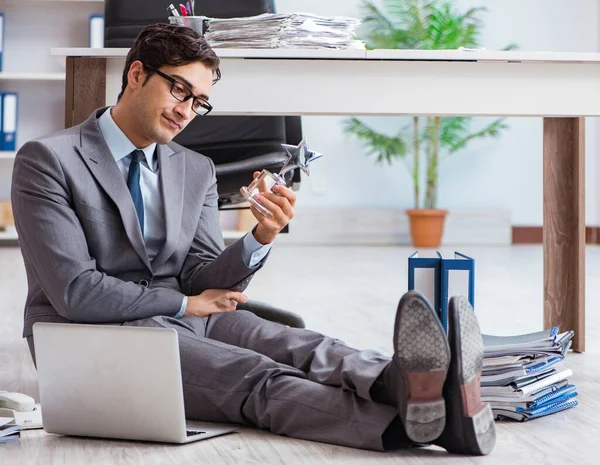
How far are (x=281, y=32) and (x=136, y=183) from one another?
0.43 m

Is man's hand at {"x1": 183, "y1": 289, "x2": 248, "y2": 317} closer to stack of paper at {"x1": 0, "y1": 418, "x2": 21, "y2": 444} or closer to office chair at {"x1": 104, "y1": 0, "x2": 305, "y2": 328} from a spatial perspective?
stack of paper at {"x1": 0, "y1": 418, "x2": 21, "y2": 444}

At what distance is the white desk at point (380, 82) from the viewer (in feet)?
5.91

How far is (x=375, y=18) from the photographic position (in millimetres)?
5539

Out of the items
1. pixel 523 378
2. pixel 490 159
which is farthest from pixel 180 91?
pixel 490 159

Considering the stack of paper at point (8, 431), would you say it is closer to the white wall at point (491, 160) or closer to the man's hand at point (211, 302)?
the man's hand at point (211, 302)

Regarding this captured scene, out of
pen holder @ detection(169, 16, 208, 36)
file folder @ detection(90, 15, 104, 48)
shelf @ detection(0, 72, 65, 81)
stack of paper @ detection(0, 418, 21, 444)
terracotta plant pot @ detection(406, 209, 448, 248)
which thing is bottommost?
terracotta plant pot @ detection(406, 209, 448, 248)

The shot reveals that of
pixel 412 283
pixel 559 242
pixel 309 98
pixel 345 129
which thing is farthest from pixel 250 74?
pixel 345 129

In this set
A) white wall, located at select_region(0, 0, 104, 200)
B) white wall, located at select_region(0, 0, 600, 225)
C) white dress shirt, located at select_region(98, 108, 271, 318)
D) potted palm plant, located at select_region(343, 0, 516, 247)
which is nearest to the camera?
white dress shirt, located at select_region(98, 108, 271, 318)

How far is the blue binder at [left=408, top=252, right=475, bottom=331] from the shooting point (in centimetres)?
172

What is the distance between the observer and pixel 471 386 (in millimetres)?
1285

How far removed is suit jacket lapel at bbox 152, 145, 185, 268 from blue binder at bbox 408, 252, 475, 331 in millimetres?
437

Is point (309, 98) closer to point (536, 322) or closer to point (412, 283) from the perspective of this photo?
point (412, 283)

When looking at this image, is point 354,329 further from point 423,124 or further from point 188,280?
point 423,124

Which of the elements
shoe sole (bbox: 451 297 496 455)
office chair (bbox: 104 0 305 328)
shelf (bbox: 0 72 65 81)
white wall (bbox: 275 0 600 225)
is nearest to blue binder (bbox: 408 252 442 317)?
shoe sole (bbox: 451 297 496 455)
